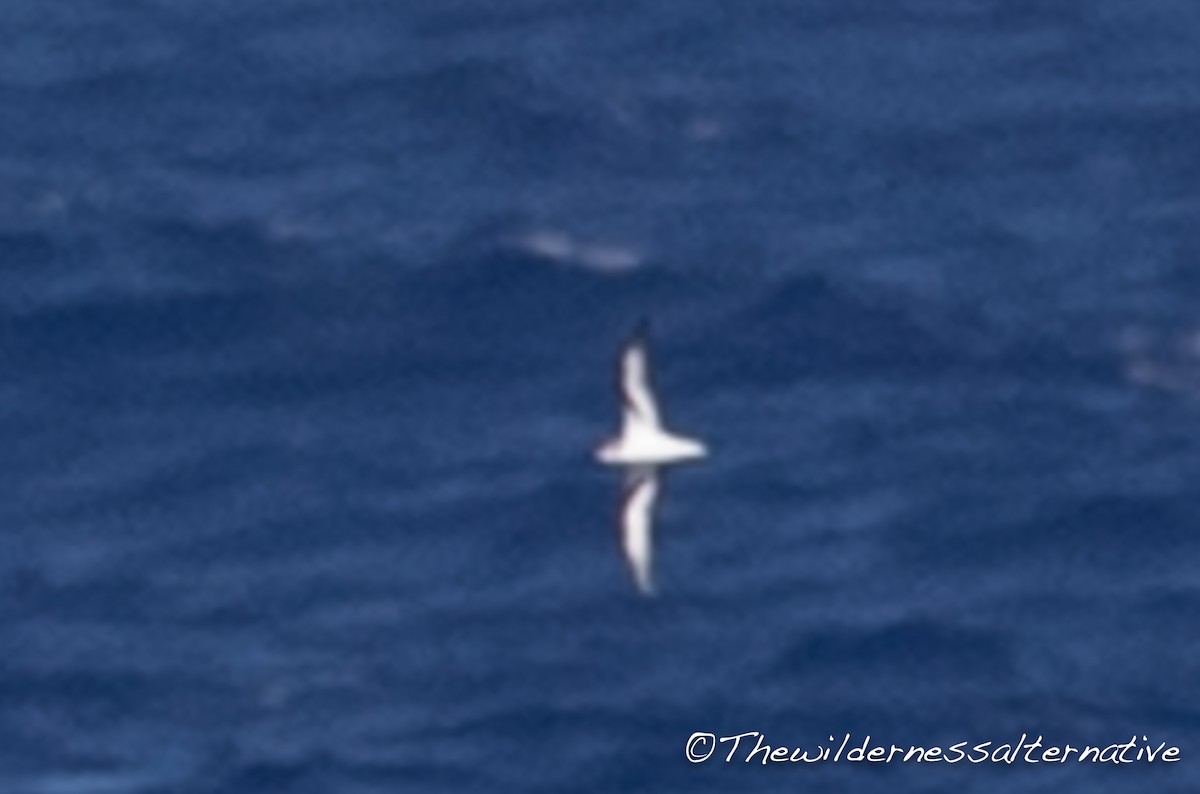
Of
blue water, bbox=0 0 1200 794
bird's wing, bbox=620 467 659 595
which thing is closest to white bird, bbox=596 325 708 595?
bird's wing, bbox=620 467 659 595

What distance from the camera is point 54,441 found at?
171875mm

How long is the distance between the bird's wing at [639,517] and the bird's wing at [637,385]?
139 centimetres

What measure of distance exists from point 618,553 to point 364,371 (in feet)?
30.4

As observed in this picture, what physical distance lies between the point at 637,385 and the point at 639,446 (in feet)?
4.87

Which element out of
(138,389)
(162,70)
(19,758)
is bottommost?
(19,758)

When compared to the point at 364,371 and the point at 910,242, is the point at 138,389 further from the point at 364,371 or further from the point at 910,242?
the point at 910,242

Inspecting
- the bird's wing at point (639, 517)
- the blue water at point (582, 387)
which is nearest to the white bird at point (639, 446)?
the bird's wing at point (639, 517)

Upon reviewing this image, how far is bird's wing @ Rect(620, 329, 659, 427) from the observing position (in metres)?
160

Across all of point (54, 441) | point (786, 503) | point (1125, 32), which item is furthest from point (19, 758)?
point (1125, 32)

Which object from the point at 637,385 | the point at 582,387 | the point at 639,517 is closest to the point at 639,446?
the point at 637,385

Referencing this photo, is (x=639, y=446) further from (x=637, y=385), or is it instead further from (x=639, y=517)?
(x=639, y=517)

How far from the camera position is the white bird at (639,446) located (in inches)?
6294

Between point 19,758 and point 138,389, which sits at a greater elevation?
point 138,389

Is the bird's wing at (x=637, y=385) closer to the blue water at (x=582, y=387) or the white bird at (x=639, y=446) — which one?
the white bird at (x=639, y=446)
